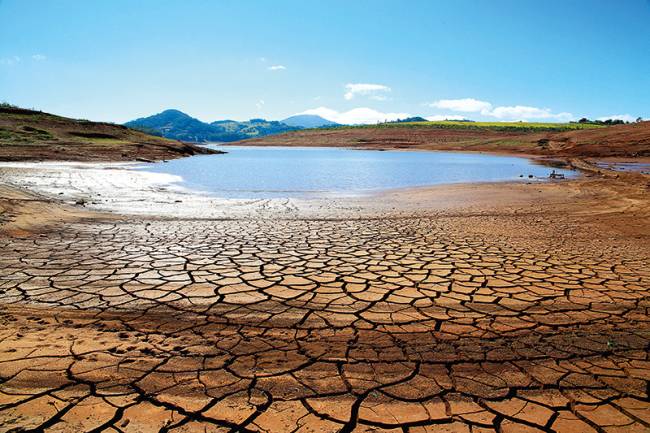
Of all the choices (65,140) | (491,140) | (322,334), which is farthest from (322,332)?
(491,140)

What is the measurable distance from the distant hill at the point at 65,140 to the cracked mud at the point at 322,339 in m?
19.5

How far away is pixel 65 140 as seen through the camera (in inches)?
1070

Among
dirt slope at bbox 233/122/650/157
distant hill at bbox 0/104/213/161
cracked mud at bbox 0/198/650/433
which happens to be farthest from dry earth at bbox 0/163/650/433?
dirt slope at bbox 233/122/650/157

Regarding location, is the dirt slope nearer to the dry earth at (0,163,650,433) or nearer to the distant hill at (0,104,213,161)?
the distant hill at (0,104,213,161)

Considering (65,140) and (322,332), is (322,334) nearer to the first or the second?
(322,332)

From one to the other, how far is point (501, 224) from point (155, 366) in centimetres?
745

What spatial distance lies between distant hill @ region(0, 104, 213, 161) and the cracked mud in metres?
19.5

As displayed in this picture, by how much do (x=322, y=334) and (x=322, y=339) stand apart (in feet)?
0.29

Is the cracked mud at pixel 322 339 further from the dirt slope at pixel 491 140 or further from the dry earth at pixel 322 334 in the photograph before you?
the dirt slope at pixel 491 140

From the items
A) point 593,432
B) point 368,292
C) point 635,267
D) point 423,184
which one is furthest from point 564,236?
point 423,184

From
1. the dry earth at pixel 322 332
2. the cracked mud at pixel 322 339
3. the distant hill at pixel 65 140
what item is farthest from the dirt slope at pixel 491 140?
the cracked mud at pixel 322 339

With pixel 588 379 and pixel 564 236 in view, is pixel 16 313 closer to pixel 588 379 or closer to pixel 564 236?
pixel 588 379

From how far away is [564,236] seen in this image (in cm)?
718

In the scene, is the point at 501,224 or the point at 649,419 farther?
the point at 501,224
